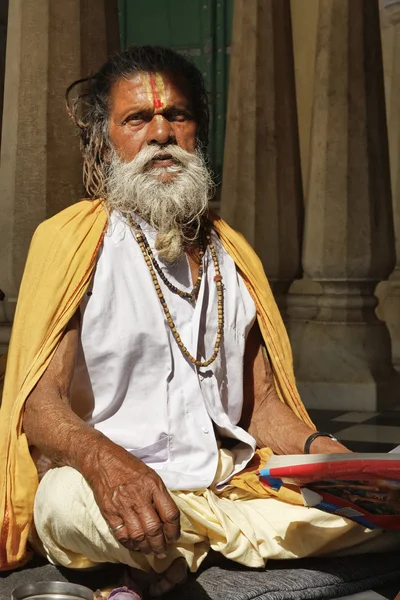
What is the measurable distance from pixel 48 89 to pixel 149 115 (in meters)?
1.89

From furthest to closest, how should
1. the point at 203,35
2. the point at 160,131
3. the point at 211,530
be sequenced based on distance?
the point at 203,35, the point at 160,131, the point at 211,530

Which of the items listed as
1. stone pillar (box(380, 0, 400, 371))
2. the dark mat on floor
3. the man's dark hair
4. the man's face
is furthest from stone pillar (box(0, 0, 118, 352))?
stone pillar (box(380, 0, 400, 371))

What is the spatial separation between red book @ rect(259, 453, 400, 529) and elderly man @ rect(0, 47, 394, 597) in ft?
0.38

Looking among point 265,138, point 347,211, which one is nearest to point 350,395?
point 347,211

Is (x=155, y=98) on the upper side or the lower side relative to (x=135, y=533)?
upper

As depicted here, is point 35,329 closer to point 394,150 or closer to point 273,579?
point 273,579

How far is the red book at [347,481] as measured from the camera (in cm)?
274

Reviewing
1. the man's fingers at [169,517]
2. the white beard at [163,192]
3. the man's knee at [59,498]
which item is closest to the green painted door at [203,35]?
the white beard at [163,192]

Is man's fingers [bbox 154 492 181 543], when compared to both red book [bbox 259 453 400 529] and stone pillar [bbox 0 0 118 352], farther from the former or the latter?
stone pillar [bbox 0 0 118 352]

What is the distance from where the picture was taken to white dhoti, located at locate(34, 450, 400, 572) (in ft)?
9.46

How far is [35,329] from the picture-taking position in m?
3.14

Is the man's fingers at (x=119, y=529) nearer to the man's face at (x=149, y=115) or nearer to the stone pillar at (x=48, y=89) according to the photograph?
the man's face at (x=149, y=115)

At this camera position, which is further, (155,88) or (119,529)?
(155,88)

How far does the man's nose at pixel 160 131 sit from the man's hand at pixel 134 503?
1.00 m
